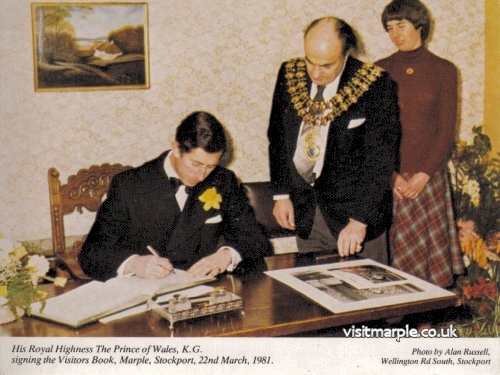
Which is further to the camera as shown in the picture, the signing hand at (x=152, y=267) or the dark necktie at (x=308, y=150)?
the dark necktie at (x=308, y=150)

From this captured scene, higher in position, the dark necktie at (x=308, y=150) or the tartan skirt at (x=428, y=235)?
the dark necktie at (x=308, y=150)

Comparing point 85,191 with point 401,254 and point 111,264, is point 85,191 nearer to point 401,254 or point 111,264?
point 111,264

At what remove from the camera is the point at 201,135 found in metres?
1.90

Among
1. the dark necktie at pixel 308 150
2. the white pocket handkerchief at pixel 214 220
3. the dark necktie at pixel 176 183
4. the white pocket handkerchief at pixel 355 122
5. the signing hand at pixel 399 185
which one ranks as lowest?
the white pocket handkerchief at pixel 214 220

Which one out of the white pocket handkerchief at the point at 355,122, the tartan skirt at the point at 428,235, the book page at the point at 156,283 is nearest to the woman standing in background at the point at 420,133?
the tartan skirt at the point at 428,235

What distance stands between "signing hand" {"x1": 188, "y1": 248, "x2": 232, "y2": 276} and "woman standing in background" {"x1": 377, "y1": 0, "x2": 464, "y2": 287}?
104 cm

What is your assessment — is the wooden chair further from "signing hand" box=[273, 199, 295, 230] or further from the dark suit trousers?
the dark suit trousers

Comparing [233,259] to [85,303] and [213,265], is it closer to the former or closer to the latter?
[213,265]

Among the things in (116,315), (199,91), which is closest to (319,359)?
(116,315)

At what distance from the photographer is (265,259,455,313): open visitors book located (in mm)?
1526

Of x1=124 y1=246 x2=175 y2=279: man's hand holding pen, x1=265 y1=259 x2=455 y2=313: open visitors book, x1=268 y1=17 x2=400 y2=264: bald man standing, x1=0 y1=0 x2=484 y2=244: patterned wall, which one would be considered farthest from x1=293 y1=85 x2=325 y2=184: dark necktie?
x1=0 y1=0 x2=484 y2=244: patterned wall

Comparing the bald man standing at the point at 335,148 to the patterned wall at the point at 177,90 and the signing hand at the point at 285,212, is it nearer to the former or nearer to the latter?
the signing hand at the point at 285,212

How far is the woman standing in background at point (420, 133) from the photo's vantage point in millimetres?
2557

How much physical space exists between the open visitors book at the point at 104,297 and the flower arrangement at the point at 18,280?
4 cm
